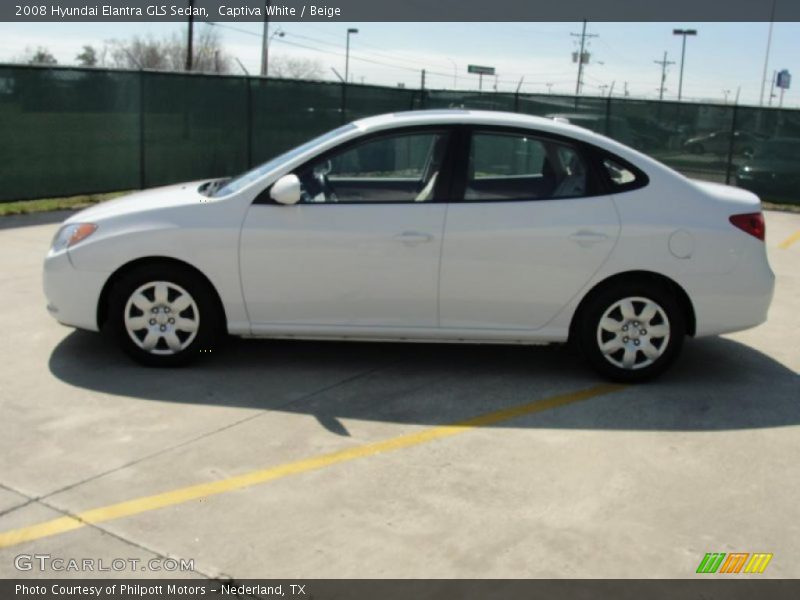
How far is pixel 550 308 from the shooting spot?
598 cm

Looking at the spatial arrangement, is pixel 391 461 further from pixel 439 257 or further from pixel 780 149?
pixel 780 149

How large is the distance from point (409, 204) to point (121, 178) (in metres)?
9.96

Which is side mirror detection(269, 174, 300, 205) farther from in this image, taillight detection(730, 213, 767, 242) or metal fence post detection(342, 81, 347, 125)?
metal fence post detection(342, 81, 347, 125)

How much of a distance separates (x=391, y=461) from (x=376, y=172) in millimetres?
2308

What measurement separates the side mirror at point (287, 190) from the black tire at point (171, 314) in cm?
73

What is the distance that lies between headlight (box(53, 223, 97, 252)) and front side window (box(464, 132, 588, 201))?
96.0 inches

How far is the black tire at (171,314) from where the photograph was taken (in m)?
5.89

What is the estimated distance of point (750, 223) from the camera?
5988 mm

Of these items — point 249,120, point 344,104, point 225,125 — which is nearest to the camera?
point 225,125
